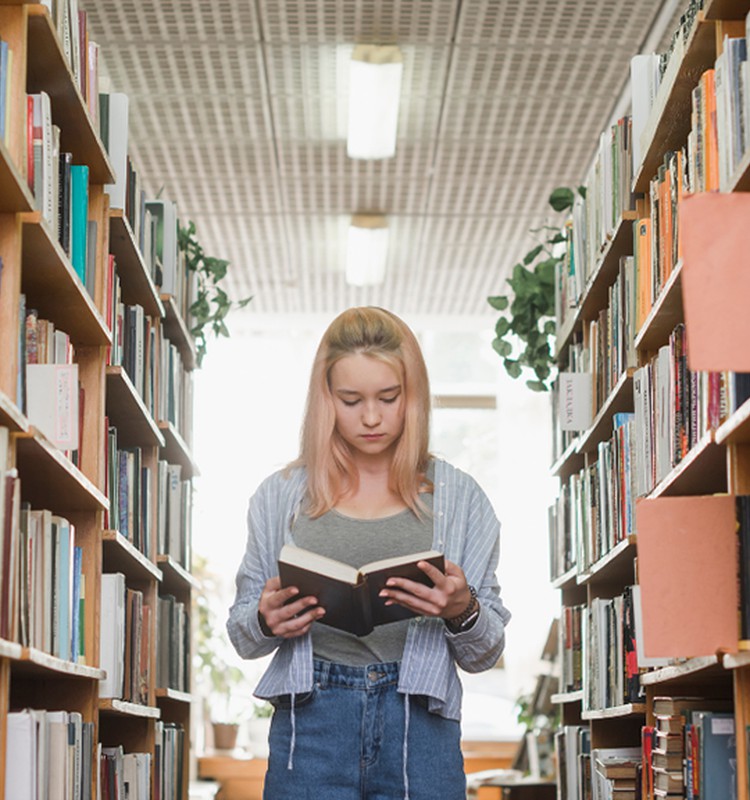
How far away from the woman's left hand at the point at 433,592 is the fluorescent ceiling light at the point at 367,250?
438cm

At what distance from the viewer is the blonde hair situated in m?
2.26

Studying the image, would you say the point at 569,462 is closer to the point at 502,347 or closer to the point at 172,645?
the point at 502,347

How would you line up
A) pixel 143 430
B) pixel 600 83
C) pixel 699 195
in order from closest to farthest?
pixel 699 195 < pixel 143 430 < pixel 600 83

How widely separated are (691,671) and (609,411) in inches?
46.0

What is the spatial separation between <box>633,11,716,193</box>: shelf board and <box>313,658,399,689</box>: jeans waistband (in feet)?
3.86

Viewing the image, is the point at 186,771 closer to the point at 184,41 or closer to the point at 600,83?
the point at 184,41

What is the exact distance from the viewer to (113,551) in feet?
10.7

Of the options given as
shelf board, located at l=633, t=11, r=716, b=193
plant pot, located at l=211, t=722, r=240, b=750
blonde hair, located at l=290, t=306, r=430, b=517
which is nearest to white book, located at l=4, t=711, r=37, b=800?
blonde hair, located at l=290, t=306, r=430, b=517

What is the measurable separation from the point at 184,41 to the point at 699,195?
10.9 ft

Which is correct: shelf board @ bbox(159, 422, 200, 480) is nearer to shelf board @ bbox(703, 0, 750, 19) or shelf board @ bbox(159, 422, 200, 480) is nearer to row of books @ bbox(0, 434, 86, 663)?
row of books @ bbox(0, 434, 86, 663)

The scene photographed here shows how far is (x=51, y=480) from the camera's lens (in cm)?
258

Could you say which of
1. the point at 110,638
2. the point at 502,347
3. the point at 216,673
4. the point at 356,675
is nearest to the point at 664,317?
the point at 356,675

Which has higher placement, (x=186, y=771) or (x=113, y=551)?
(x=113, y=551)

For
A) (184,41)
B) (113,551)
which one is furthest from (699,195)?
(184,41)
